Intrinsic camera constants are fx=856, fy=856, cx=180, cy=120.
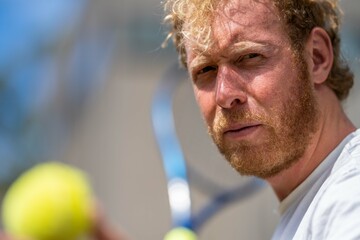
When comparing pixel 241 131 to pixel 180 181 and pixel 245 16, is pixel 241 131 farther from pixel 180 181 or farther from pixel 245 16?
pixel 180 181

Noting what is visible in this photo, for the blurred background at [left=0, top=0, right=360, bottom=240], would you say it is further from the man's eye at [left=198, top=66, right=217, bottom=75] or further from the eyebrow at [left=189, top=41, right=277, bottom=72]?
the eyebrow at [left=189, top=41, right=277, bottom=72]

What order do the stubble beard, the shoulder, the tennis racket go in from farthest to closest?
the tennis racket, the stubble beard, the shoulder

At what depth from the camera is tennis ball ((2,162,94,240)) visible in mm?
1866

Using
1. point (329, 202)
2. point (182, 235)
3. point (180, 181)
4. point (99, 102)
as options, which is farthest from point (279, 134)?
point (99, 102)

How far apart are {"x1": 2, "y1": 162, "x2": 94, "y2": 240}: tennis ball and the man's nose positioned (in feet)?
2.82

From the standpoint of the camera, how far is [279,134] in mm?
2736

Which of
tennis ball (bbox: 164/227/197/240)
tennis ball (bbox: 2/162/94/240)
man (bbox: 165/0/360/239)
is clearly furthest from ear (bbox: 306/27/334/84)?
tennis ball (bbox: 164/227/197/240)

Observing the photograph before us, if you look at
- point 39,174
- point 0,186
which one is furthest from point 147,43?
point 39,174

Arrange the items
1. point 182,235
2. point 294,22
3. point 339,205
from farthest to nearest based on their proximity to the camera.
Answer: point 182,235 → point 294,22 → point 339,205

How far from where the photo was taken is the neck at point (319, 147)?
109 inches

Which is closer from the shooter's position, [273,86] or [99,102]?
[273,86]

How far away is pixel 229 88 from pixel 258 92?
97 mm

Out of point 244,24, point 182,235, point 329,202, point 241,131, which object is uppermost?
point 244,24

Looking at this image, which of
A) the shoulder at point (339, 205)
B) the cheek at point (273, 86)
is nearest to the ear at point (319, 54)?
the cheek at point (273, 86)
